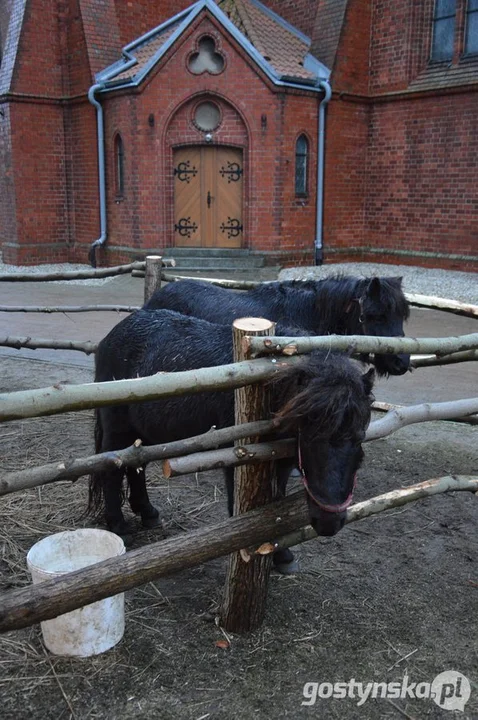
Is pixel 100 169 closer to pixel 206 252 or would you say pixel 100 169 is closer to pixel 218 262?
pixel 206 252

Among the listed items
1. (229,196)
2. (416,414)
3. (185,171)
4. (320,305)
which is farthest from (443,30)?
(416,414)

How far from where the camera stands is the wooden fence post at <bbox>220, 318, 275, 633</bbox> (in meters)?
2.86

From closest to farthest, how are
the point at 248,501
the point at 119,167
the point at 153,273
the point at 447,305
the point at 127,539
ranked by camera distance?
the point at 248,501
the point at 127,539
the point at 447,305
the point at 153,273
the point at 119,167

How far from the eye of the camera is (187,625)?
3266 millimetres

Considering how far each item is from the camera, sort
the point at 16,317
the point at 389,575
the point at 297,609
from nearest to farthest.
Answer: the point at 297,609 → the point at 389,575 → the point at 16,317

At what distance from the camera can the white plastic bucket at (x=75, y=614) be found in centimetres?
293

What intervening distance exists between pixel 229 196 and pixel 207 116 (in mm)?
1896

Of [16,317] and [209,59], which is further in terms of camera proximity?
[209,59]

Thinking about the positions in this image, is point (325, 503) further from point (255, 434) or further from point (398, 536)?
point (398, 536)

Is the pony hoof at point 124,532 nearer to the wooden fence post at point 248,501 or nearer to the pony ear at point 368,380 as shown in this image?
the wooden fence post at point 248,501

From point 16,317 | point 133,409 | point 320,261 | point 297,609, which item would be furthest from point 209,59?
point 297,609

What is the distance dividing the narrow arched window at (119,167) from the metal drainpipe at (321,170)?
480 centimetres

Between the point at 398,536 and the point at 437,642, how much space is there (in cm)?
110

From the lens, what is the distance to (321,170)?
53.0 ft
